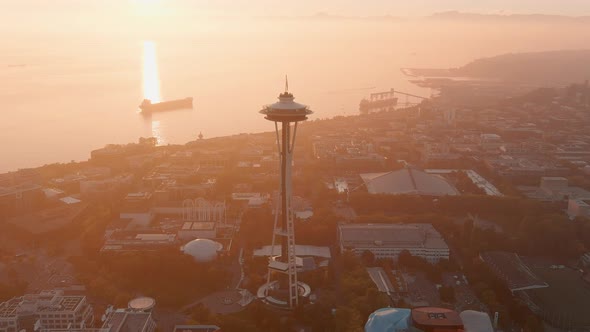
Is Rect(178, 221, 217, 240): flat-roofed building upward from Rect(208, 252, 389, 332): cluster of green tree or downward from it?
upward

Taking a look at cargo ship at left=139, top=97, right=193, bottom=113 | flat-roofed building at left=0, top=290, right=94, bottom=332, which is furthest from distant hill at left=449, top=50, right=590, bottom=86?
flat-roofed building at left=0, top=290, right=94, bottom=332

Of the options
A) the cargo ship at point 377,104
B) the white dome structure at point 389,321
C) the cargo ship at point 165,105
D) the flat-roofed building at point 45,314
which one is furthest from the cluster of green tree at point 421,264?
the cargo ship at point 377,104

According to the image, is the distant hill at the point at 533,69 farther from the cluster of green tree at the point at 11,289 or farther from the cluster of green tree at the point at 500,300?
the cluster of green tree at the point at 11,289

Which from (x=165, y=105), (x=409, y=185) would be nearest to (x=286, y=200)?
(x=409, y=185)

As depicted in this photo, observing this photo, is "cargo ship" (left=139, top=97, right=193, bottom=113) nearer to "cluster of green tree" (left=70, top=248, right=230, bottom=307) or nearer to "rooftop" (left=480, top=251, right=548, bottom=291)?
"cluster of green tree" (left=70, top=248, right=230, bottom=307)

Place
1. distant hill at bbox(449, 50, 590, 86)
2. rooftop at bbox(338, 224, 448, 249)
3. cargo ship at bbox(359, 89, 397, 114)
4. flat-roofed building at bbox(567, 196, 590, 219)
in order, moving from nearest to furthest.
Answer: rooftop at bbox(338, 224, 448, 249)
flat-roofed building at bbox(567, 196, 590, 219)
cargo ship at bbox(359, 89, 397, 114)
distant hill at bbox(449, 50, 590, 86)

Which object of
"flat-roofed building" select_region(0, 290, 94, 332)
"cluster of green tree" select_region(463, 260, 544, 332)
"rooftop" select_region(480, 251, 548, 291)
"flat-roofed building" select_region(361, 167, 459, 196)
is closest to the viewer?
"flat-roofed building" select_region(0, 290, 94, 332)

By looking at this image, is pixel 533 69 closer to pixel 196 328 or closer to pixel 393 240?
pixel 393 240
